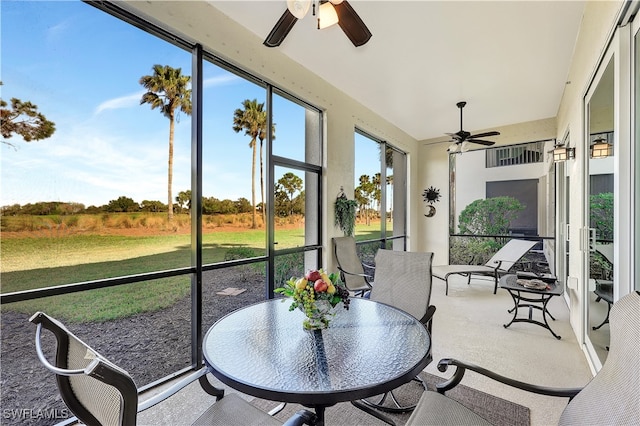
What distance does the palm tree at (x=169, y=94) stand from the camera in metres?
2.41

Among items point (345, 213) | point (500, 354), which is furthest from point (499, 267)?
point (345, 213)

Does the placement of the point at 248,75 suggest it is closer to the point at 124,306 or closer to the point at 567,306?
the point at 124,306

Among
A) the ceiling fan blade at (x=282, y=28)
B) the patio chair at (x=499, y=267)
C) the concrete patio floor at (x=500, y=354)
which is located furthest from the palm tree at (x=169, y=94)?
the patio chair at (x=499, y=267)

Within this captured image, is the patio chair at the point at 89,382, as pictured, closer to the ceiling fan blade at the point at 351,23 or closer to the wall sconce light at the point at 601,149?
the ceiling fan blade at the point at 351,23

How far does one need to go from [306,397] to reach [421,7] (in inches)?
127

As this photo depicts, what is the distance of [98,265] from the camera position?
6.82ft

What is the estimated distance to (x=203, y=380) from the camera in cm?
141

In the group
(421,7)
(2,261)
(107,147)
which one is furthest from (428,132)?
(2,261)

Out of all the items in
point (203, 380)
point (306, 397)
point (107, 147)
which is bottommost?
point (203, 380)

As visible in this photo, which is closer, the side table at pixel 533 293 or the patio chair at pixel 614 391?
the patio chair at pixel 614 391

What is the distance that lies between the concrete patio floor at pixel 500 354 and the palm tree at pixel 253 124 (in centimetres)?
185

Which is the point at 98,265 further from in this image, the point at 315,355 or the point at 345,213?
the point at 345,213

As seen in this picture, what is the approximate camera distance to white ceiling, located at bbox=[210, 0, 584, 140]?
→ 2.71 m

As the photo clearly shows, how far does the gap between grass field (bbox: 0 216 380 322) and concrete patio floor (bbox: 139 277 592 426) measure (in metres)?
0.82
